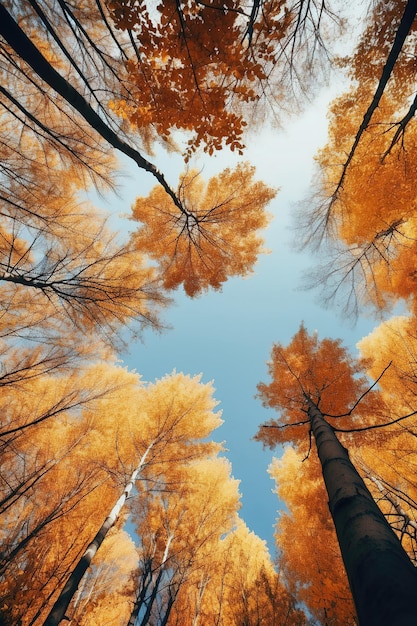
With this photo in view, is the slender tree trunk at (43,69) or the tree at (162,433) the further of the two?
the tree at (162,433)

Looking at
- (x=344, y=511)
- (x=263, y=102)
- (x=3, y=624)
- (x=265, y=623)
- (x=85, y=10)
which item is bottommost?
(x=344, y=511)

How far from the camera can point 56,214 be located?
3.17 meters

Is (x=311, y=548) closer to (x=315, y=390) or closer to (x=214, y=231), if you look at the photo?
(x=315, y=390)

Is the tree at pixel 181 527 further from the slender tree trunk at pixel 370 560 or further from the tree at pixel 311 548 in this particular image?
the slender tree trunk at pixel 370 560

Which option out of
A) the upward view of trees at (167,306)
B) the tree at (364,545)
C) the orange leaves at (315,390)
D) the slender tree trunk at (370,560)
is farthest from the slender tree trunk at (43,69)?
the orange leaves at (315,390)

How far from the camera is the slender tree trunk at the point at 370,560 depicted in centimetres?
77

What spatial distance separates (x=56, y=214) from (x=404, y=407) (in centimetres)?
733

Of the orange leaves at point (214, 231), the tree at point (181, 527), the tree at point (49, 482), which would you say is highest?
the orange leaves at point (214, 231)

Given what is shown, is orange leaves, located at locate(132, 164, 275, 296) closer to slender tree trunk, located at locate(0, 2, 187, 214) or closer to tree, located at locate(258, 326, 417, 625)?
slender tree trunk, located at locate(0, 2, 187, 214)

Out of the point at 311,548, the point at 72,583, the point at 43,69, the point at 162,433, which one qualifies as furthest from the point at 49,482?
the point at 43,69

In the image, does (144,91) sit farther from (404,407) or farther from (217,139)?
(404,407)

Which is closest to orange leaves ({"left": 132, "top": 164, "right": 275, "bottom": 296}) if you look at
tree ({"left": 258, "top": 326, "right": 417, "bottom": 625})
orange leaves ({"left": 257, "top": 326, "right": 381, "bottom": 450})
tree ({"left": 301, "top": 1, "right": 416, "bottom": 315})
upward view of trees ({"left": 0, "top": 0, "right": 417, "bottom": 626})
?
upward view of trees ({"left": 0, "top": 0, "right": 417, "bottom": 626})

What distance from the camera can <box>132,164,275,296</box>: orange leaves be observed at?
552 cm

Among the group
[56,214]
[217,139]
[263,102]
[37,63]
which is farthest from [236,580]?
[263,102]
